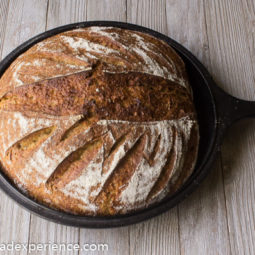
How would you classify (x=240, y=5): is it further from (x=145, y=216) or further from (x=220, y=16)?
(x=145, y=216)

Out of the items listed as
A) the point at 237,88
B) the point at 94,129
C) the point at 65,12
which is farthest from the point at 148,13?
the point at 94,129

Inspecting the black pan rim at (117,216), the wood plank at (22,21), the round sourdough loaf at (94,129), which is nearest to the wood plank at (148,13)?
the wood plank at (22,21)

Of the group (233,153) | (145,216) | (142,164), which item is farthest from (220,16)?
(145,216)

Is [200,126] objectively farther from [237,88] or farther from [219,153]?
[237,88]

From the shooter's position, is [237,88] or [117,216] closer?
[117,216]

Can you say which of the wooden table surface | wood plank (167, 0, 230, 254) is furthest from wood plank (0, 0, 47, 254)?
wood plank (167, 0, 230, 254)

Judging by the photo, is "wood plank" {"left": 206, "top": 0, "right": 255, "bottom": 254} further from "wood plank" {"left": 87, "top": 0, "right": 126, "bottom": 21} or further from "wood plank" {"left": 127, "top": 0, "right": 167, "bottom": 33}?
"wood plank" {"left": 87, "top": 0, "right": 126, "bottom": 21}
